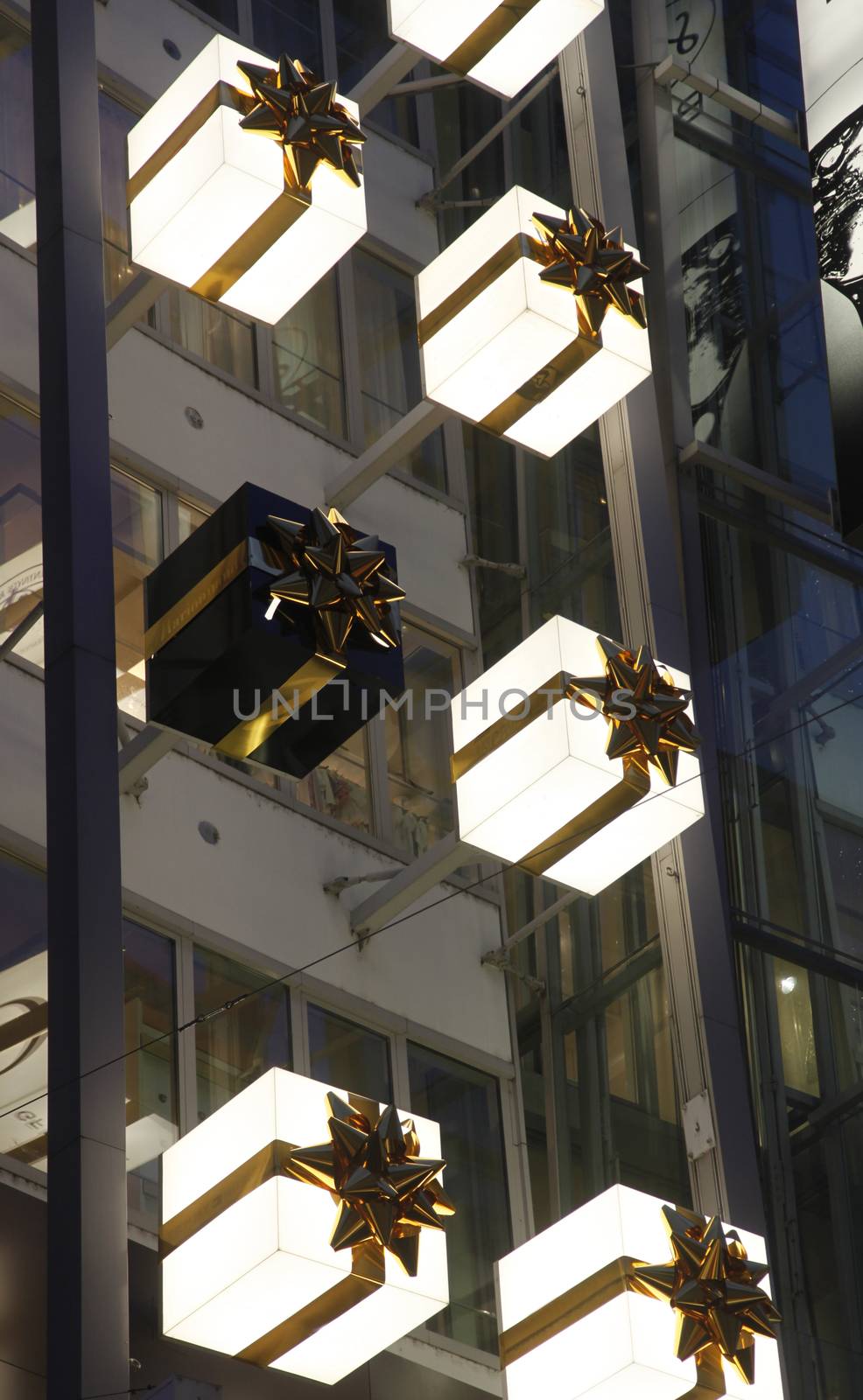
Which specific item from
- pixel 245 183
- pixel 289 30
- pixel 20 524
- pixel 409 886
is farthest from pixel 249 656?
pixel 289 30

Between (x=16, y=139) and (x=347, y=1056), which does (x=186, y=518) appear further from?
(x=347, y=1056)

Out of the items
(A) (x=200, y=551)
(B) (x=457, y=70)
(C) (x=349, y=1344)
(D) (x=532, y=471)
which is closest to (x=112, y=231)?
(B) (x=457, y=70)

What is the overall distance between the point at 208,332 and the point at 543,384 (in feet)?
10.7

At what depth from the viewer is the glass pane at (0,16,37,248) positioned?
1373cm

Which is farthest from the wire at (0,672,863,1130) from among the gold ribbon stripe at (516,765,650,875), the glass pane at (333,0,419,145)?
the glass pane at (333,0,419,145)

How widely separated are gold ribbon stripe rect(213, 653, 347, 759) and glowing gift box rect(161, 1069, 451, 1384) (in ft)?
4.77

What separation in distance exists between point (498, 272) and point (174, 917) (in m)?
3.80

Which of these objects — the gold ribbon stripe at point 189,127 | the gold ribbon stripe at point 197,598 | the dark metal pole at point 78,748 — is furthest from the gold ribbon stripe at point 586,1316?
the gold ribbon stripe at point 189,127

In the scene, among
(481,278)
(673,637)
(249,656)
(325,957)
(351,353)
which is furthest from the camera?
(351,353)

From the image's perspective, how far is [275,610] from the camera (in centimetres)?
973

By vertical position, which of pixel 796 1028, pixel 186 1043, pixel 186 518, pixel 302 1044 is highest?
pixel 186 518

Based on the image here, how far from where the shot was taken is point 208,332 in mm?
14922

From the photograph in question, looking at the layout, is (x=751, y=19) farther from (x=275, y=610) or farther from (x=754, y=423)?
(x=275, y=610)

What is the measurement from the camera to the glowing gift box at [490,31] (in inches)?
525
